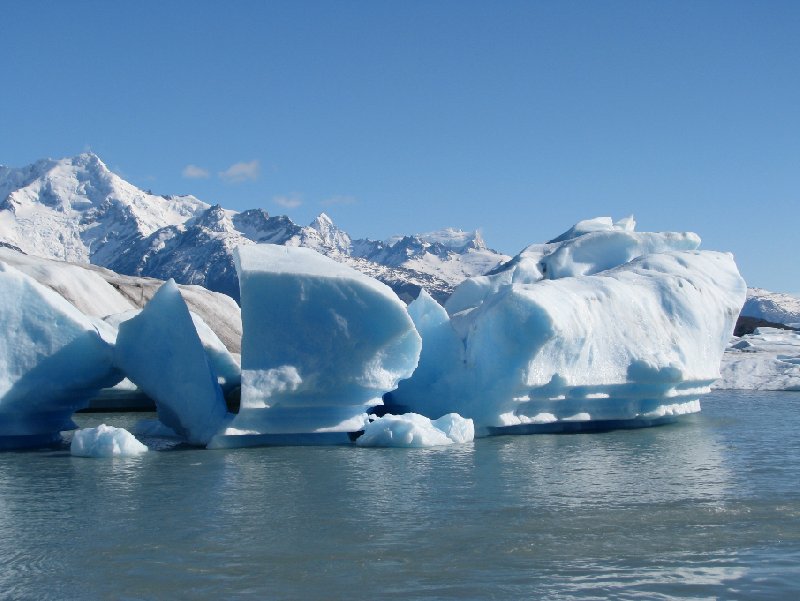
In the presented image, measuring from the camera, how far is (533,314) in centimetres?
1088

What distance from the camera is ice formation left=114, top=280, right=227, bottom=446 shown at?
10.5 metres

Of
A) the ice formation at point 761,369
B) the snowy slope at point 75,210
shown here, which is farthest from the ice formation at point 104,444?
the snowy slope at point 75,210

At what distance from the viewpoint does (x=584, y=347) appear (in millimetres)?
11656

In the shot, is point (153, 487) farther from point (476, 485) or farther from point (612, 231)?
point (612, 231)

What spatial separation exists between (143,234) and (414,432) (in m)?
169

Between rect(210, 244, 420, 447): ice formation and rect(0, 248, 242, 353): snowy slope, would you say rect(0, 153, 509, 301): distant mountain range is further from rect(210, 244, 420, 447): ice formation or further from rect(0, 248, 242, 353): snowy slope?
rect(210, 244, 420, 447): ice formation

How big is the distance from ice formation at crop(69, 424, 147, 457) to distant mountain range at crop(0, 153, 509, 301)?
396 ft

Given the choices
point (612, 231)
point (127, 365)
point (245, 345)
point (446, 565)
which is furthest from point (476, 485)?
point (612, 231)

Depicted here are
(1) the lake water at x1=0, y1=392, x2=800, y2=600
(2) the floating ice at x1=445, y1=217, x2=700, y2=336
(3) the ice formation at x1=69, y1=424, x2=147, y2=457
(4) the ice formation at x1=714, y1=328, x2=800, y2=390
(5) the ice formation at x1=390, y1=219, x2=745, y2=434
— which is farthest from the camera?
(4) the ice formation at x1=714, y1=328, x2=800, y2=390

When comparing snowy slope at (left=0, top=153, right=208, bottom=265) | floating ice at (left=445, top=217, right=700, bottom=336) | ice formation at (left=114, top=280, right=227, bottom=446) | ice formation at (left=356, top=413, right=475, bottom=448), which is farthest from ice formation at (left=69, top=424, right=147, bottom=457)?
snowy slope at (left=0, top=153, right=208, bottom=265)

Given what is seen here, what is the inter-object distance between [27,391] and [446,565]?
6.35 m

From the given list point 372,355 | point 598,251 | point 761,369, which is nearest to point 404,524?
point 372,355

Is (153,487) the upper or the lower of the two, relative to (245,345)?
lower

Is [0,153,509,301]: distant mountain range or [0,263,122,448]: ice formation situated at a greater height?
[0,153,509,301]: distant mountain range
